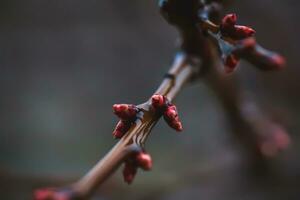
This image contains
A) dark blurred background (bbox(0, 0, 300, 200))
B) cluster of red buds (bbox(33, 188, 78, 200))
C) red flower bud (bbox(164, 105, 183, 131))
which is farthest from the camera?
dark blurred background (bbox(0, 0, 300, 200))

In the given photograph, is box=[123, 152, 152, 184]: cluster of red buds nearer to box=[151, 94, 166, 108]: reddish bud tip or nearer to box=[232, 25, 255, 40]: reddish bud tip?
box=[151, 94, 166, 108]: reddish bud tip

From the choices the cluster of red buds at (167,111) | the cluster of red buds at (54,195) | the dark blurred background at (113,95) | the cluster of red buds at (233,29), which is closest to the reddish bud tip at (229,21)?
the cluster of red buds at (233,29)

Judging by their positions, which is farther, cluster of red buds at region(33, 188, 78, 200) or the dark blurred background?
the dark blurred background

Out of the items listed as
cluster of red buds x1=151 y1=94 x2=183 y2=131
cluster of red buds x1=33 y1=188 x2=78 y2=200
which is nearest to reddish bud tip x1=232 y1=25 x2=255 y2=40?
cluster of red buds x1=151 y1=94 x2=183 y2=131

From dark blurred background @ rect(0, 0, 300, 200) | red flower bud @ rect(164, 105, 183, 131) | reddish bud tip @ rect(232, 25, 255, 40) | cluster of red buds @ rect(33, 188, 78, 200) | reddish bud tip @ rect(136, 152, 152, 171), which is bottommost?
cluster of red buds @ rect(33, 188, 78, 200)

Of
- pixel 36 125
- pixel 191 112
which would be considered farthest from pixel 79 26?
pixel 191 112

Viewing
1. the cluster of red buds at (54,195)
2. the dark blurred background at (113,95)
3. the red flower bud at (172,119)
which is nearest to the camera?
the cluster of red buds at (54,195)

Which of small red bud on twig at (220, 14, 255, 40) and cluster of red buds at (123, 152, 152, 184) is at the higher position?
small red bud on twig at (220, 14, 255, 40)

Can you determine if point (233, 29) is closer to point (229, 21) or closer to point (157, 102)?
point (229, 21)

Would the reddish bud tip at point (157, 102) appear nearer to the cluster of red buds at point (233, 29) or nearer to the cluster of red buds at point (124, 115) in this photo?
the cluster of red buds at point (124, 115)
